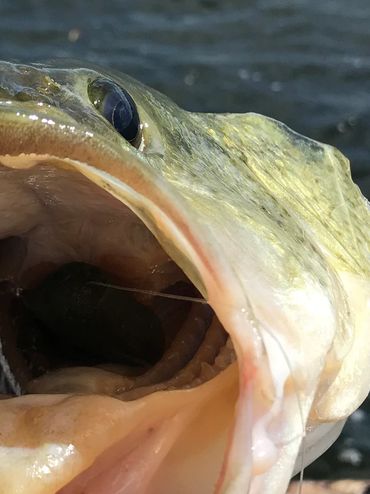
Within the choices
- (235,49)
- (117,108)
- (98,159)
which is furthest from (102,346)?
(235,49)

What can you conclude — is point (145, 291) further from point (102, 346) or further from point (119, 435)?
point (119, 435)

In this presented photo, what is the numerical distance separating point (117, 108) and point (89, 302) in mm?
448

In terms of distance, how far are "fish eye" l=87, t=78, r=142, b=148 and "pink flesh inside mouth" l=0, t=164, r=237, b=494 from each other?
4.0 inches

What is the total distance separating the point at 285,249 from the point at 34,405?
0.45 meters

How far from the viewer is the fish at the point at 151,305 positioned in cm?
121

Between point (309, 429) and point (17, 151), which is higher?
point (17, 151)

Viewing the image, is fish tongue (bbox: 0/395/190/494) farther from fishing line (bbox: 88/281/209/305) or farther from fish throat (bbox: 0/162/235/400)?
fishing line (bbox: 88/281/209/305)

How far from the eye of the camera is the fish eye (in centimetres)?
139

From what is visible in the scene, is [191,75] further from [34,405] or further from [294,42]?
[34,405]

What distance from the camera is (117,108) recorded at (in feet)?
4.60

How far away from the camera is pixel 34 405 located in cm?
134

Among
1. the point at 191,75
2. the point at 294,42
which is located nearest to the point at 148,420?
the point at 191,75

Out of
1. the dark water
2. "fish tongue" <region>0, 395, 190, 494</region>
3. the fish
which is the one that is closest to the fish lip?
the fish

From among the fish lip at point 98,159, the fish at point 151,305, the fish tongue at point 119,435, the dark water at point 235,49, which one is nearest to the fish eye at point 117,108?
the fish at point 151,305
